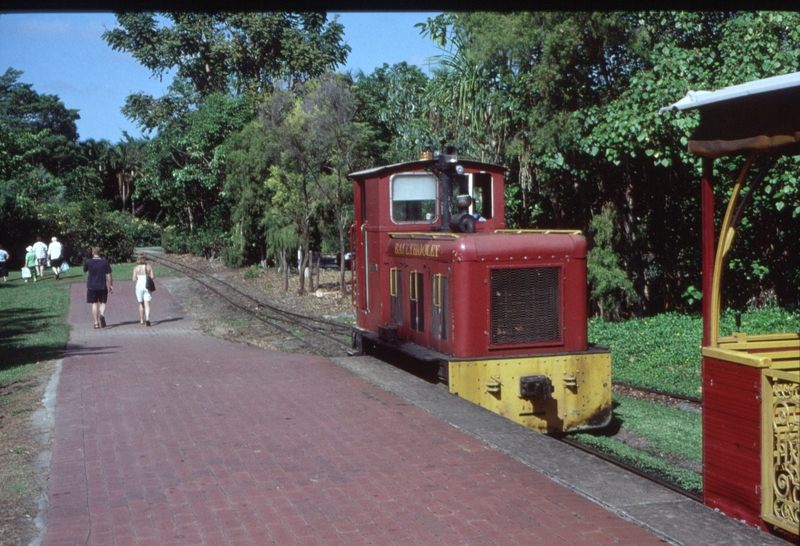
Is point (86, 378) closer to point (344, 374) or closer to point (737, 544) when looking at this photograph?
point (344, 374)

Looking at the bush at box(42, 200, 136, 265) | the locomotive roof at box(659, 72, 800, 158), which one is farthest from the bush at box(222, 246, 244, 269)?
the locomotive roof at box(659, 72, 800, 158)

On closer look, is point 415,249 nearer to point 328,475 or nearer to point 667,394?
point 667,394

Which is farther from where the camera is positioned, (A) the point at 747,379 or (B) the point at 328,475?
(B) the point at 328,475

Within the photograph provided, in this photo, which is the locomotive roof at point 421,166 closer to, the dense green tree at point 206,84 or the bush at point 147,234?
the dense green tree at point 206,84

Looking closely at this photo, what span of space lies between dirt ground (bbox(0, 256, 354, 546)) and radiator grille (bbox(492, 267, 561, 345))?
464cm

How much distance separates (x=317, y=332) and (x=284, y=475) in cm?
1100

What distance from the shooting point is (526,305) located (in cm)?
949

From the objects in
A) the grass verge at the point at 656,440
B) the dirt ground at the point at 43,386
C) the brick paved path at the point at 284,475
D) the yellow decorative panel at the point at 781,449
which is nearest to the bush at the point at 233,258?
the dirt ground at the point at 43,386

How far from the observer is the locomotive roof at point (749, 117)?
206 inches

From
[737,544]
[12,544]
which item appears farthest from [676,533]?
[12,544]

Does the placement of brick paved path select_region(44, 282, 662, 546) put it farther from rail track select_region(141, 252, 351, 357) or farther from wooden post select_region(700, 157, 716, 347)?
rail track select_region(141, 252, 351, 357)

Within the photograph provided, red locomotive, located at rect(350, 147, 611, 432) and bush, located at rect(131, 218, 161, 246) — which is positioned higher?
bush, located at rect(131, 218, 161, 246)

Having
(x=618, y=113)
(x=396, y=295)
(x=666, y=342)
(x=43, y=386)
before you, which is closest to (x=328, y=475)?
(x=396, y=295)

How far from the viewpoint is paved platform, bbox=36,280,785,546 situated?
5352mm
